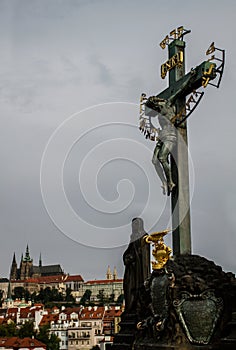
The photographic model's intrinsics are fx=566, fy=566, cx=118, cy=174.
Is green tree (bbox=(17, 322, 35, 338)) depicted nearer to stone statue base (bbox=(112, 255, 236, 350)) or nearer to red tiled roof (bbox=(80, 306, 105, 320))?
red tiled roof (bbox=(80, 306, 105, 320))

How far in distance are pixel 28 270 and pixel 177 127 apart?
137 m

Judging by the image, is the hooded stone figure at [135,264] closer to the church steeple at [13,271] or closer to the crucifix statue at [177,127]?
the crucifix statue at [177,127]

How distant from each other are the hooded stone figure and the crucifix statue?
0.52m

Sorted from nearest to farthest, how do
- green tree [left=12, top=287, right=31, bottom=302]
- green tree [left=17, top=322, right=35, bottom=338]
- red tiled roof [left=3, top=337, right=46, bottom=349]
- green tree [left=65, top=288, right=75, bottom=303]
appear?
red tiled roof [left=3, top=337, right=46, bottom=349] → green tree [left=17, top=322, right=35, bottom=338] → green tree [left=65, top=288, right=75, bottom=303] → green tree [left=12, top=287, right=31, bottom=302]

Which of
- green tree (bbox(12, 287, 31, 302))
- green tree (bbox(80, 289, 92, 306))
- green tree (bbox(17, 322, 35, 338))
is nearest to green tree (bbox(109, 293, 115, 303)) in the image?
green tree (bbox(80, 289, 92, 306))

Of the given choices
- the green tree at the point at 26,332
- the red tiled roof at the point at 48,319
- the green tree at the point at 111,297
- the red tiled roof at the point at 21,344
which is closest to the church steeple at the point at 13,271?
the green tree at the point at 111,297

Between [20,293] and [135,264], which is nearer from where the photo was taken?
[135,264]

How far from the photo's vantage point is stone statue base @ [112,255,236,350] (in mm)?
7105

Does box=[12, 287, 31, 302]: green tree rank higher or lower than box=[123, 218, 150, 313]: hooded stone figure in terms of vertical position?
higher

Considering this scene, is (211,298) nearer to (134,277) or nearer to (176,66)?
(134,277)

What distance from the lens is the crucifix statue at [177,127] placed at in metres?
9.12

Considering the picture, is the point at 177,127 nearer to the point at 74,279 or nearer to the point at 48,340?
the point at 48,340

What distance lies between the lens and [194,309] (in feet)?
23.6

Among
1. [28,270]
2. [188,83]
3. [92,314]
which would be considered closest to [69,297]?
[28,270]
